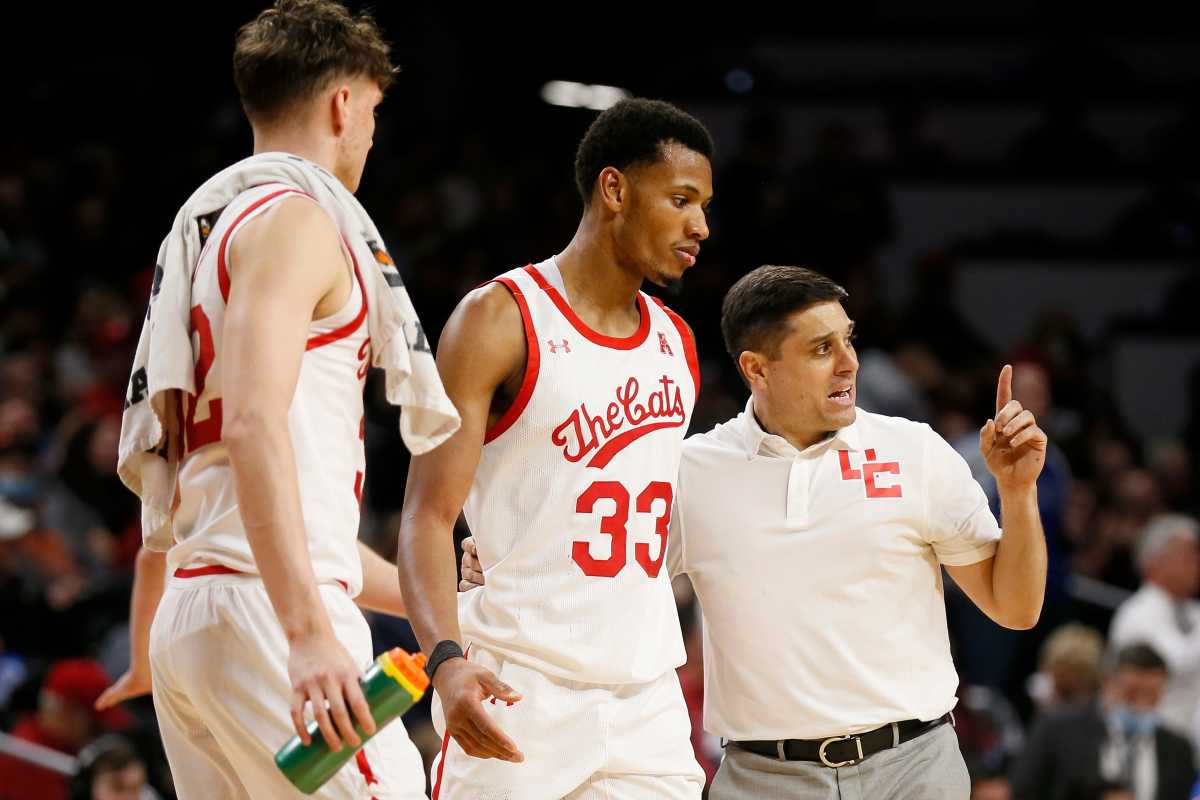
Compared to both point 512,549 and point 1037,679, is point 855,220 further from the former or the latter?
point 512,549

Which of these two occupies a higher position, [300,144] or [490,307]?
[300,144]

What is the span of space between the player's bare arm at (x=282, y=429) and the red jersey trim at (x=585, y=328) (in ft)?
2.91

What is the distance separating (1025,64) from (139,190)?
8.08 meters

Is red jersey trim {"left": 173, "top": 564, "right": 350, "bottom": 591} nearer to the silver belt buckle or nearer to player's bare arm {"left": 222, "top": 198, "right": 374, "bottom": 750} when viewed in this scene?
player's bare arm {"left": 222, "top": 198, "right": 374, "bottom": 750}

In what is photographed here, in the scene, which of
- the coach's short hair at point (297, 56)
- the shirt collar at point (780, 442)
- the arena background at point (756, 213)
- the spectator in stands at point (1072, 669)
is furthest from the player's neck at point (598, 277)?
the spectator in stands at point (1072, 669)

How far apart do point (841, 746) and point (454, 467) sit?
1.15 meters

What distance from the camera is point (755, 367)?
14.1 ft

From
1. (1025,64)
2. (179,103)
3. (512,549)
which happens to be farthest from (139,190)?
(512,549)

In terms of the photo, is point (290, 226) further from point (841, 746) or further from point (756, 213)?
point (756, 213)

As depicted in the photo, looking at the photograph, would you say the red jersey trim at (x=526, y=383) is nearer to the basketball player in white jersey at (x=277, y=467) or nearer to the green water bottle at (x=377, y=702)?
the basketball player in white jersey at (x=277, y=467)

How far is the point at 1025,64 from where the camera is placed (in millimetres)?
15703

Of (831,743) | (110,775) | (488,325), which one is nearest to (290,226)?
(488,325)

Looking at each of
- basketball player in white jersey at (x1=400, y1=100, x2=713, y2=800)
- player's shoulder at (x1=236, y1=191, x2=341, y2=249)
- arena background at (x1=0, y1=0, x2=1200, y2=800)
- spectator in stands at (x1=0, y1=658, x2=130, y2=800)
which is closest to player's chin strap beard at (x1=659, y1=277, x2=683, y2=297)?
basketball player in white jersey at (x1=400, y1=100, x2=713, y2=800)

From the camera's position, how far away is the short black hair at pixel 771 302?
4254 millimetres
